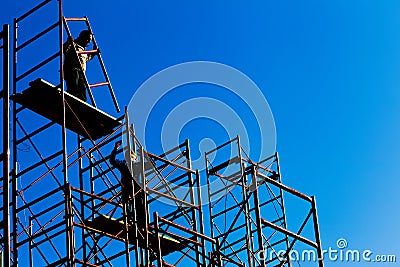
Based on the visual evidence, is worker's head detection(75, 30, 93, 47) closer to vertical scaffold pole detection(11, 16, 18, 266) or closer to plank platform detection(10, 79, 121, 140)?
vertical scaffold pole detection(11, 16, 18, 266)

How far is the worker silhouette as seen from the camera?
21453 millimetres

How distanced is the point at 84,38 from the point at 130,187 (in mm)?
3489

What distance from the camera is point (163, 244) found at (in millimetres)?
22312

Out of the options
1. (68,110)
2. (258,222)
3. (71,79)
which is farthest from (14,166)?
(258,222)

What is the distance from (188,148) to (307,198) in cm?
357

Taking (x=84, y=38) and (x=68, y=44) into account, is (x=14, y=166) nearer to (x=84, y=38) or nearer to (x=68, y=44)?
(x=68, y=44)

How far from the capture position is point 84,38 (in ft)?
72.1

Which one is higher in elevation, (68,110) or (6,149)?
(68,110)

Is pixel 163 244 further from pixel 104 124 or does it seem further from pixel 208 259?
pixel 104 124

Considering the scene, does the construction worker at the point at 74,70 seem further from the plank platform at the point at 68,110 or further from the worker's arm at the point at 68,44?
the plank platform at the point at 68,110

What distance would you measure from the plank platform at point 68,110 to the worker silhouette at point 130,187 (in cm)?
84

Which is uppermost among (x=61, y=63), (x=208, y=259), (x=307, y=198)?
(x=61, y=63)

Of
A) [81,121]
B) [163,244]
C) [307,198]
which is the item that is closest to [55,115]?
[81,121]

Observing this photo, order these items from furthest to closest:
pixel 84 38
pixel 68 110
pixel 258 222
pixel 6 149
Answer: pixel 84 38 < pixel 258 222 < pixel 68 110 < pixel 6 149
